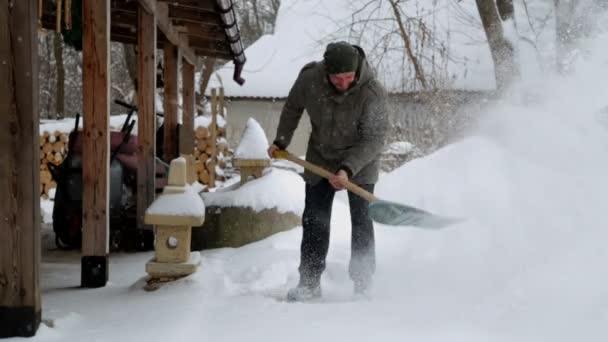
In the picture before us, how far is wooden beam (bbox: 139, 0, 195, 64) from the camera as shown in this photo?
17.6 feet

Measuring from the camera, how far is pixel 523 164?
462 cm

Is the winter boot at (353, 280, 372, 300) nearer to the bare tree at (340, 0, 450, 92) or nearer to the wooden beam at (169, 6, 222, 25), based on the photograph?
the wooden beam at (169, 6, 222, 25)

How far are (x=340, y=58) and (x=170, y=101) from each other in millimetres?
4063

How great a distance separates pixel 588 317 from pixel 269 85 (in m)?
16.4

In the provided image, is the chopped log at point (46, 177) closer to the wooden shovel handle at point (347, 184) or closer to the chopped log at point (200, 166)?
the chopped log at point (200, 166)

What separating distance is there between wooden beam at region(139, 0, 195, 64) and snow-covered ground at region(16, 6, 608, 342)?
6.65 feet

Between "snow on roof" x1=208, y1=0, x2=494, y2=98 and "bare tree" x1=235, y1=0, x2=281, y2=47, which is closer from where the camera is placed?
"snow on roof" x1=208, y1=0, x2=494, y2=98

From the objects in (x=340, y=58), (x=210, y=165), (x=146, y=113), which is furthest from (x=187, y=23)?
(x=210, y=165)

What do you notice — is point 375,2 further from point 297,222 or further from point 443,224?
point 443,224

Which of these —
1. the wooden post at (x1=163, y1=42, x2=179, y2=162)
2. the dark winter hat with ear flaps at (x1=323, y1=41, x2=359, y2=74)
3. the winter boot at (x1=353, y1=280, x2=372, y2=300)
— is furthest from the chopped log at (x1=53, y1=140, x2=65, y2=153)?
the dark winter hat with ear flaps at (x1=323, y1=41, x2=359, y2=74)

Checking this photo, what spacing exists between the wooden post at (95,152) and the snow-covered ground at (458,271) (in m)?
0.21

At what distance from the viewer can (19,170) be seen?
2.79m

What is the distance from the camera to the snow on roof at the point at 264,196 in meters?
5.54

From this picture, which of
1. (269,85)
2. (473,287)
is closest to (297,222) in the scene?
(473,287)
